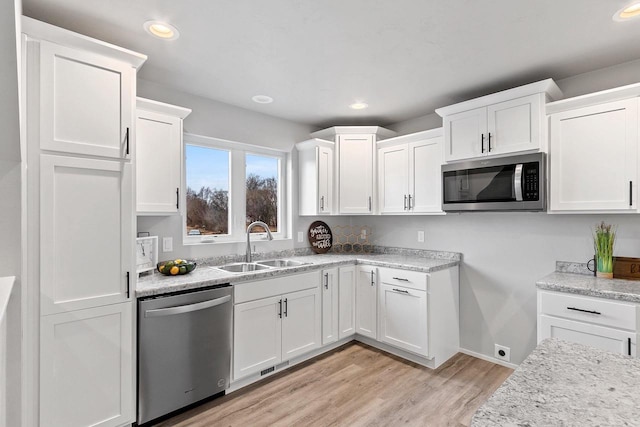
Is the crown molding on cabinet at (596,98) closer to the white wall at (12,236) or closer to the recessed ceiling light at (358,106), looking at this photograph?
the recessed ceiling light at (358,106)

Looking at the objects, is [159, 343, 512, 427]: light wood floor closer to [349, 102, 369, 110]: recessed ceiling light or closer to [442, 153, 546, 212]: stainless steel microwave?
[442, 153, 546, 212]: stainless steel microwave

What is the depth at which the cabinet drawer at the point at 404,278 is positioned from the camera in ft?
9.44

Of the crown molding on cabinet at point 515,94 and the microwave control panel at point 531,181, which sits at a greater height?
the crown molding on cabinet at point 515,94

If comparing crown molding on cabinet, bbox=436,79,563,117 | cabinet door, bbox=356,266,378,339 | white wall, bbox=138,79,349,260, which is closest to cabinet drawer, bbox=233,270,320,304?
cabinet door, bbox=356,266,378,339

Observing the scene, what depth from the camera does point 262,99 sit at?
303 cm

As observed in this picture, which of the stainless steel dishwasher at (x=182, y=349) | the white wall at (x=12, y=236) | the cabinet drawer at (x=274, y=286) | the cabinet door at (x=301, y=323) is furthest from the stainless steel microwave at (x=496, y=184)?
the white wall at (x=12, y=236)

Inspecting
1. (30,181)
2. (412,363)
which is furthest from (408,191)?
(30,181)

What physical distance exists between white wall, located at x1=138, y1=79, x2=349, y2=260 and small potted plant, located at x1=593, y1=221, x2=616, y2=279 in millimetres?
2515

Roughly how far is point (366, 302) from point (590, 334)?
69.9 inches

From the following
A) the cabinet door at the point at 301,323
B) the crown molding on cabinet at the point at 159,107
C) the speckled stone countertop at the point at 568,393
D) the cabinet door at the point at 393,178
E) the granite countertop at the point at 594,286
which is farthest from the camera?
the cabinet door at the point at 393,178

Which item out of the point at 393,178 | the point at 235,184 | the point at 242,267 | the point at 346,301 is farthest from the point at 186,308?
the point at 393,178

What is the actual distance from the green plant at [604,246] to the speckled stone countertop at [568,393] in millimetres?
1706

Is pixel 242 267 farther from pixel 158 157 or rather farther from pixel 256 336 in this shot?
pixel 158 157

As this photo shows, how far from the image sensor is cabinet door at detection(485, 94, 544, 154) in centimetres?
242
